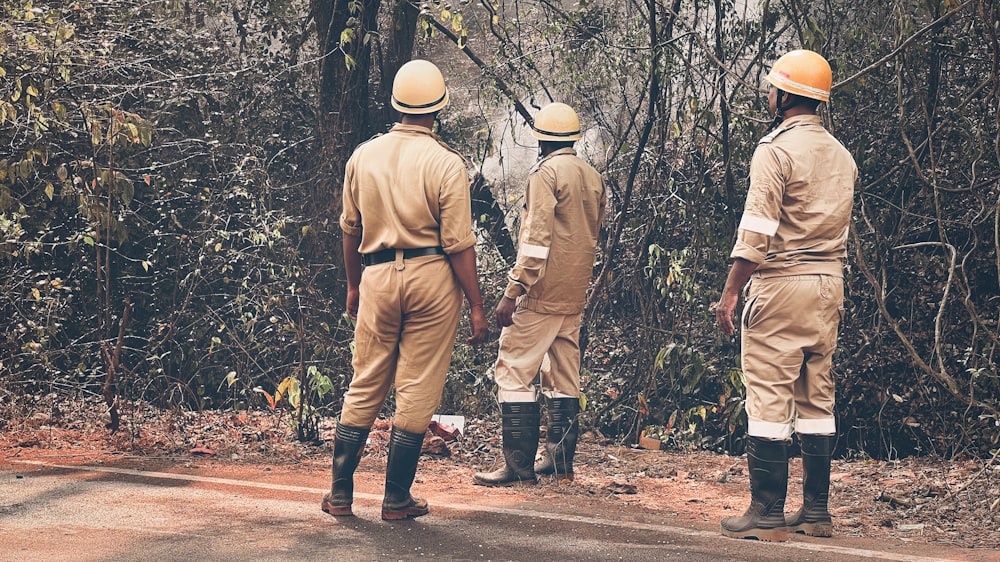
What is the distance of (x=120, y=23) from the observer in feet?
31.1

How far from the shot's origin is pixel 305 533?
5383mm

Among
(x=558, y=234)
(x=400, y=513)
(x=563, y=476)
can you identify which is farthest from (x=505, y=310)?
(x=400, y=513)

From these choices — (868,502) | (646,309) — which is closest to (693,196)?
(646,309)

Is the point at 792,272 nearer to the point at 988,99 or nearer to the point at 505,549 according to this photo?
the point at 505,549

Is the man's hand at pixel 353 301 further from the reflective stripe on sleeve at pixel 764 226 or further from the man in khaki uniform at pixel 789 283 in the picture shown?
the reflective stripe on sleeve at pixel 764 226

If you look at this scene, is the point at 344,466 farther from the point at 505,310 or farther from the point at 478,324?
the point at 505,310

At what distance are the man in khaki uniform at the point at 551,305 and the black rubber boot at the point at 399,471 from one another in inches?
46.8

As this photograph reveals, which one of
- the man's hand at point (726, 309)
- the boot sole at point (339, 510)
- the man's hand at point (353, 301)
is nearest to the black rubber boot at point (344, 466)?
the boot sole at point (339, 510)

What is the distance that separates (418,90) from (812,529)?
117 inches

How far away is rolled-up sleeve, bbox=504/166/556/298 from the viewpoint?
6.57m

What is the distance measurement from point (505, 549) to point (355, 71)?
18.5ft

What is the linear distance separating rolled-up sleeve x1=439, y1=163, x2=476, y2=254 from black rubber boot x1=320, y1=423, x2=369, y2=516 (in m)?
1.05

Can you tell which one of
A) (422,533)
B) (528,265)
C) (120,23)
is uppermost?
(120,23)

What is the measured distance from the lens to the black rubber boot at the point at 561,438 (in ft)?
22.7
